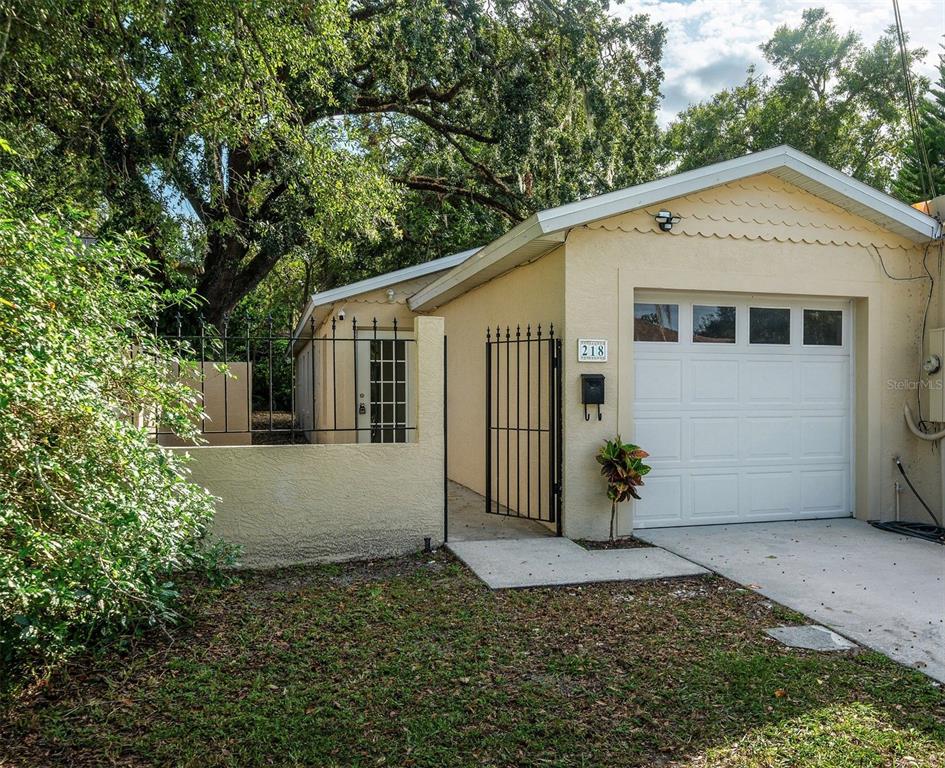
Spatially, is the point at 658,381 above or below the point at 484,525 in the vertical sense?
above

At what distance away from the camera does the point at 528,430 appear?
7117mm

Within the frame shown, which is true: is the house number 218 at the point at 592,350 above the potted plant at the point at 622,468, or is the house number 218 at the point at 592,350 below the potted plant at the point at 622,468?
above

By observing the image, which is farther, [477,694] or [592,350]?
[592,350]

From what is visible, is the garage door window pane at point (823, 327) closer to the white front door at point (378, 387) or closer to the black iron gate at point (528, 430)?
the black iron gate at point (528, 430)

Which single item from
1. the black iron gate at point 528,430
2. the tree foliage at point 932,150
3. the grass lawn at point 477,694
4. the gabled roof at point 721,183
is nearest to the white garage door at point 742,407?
the black iron gate at point 528,430

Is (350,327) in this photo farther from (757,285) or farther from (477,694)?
(477,694)

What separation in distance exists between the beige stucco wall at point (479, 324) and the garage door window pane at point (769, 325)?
84.1 inches

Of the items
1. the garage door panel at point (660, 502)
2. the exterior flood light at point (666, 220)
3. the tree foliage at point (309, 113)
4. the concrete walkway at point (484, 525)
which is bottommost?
the concrete walkway at point (484, 525)

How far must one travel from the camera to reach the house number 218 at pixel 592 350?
641cm

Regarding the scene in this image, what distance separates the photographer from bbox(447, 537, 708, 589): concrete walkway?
5340 mm

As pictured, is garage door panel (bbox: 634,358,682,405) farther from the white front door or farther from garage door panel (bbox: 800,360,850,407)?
the white front door

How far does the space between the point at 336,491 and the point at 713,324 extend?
4.07 m

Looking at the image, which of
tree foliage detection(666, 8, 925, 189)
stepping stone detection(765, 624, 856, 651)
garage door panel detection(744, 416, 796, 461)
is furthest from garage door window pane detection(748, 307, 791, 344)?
tree foliage detection(666, 8, 925, 189)

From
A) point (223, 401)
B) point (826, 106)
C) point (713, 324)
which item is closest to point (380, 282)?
point (223, 401)
